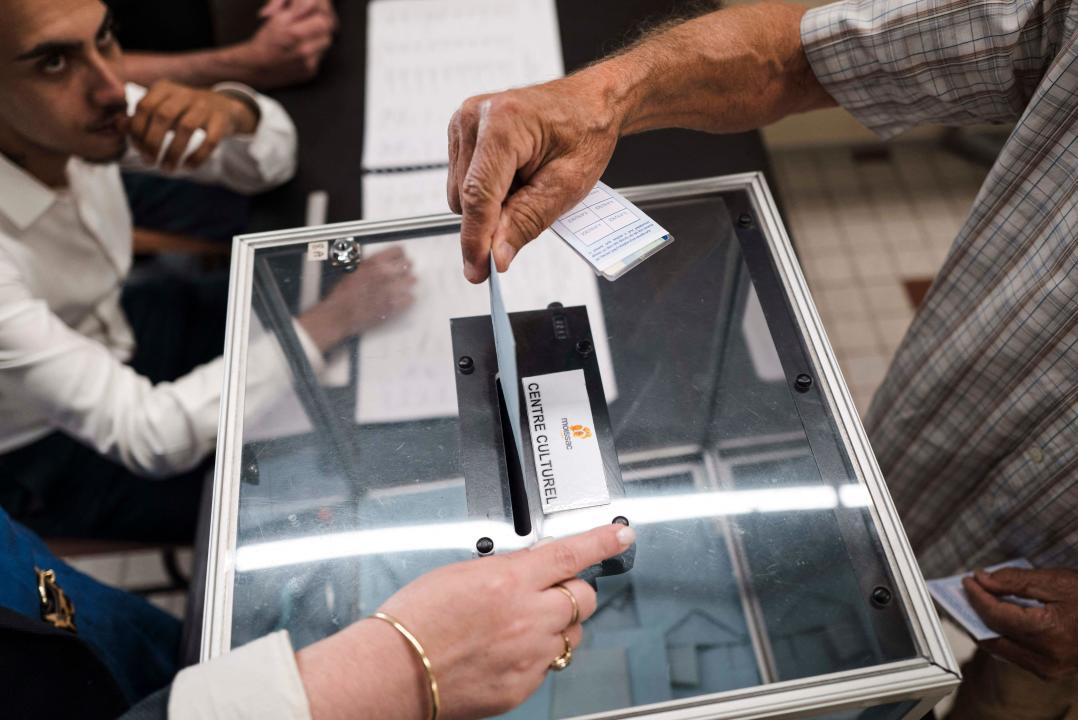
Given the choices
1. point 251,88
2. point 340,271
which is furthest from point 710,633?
point 251,88

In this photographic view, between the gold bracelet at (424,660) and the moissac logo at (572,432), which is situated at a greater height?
the moissac logo at (572,432)

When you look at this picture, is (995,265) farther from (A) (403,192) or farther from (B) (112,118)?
(B) (112,118)

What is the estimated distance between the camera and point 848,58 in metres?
0.96

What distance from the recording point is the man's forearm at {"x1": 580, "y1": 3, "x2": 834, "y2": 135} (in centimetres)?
93

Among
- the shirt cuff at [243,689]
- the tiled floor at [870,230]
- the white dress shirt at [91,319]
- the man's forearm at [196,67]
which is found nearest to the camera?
the shirt cuff at [243,689]

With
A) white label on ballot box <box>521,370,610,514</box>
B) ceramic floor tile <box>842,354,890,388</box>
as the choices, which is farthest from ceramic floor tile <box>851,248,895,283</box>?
white label on ballot box <box>521,370,610,514</box>

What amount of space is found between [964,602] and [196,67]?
175 centimetres

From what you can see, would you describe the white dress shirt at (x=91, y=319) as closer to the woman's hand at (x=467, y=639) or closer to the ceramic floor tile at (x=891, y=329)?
the woman's hand at (x=467, y=639)

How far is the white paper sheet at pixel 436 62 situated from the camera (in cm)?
143

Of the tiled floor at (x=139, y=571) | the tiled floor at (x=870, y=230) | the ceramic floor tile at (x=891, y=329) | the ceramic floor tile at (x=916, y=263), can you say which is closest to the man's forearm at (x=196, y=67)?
the tiled floor at (x=139, y=571)

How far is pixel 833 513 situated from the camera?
725mm

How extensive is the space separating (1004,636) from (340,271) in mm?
931

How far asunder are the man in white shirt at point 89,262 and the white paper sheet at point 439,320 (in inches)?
2.2

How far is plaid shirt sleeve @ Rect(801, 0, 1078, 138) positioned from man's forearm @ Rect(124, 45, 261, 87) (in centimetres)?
116
